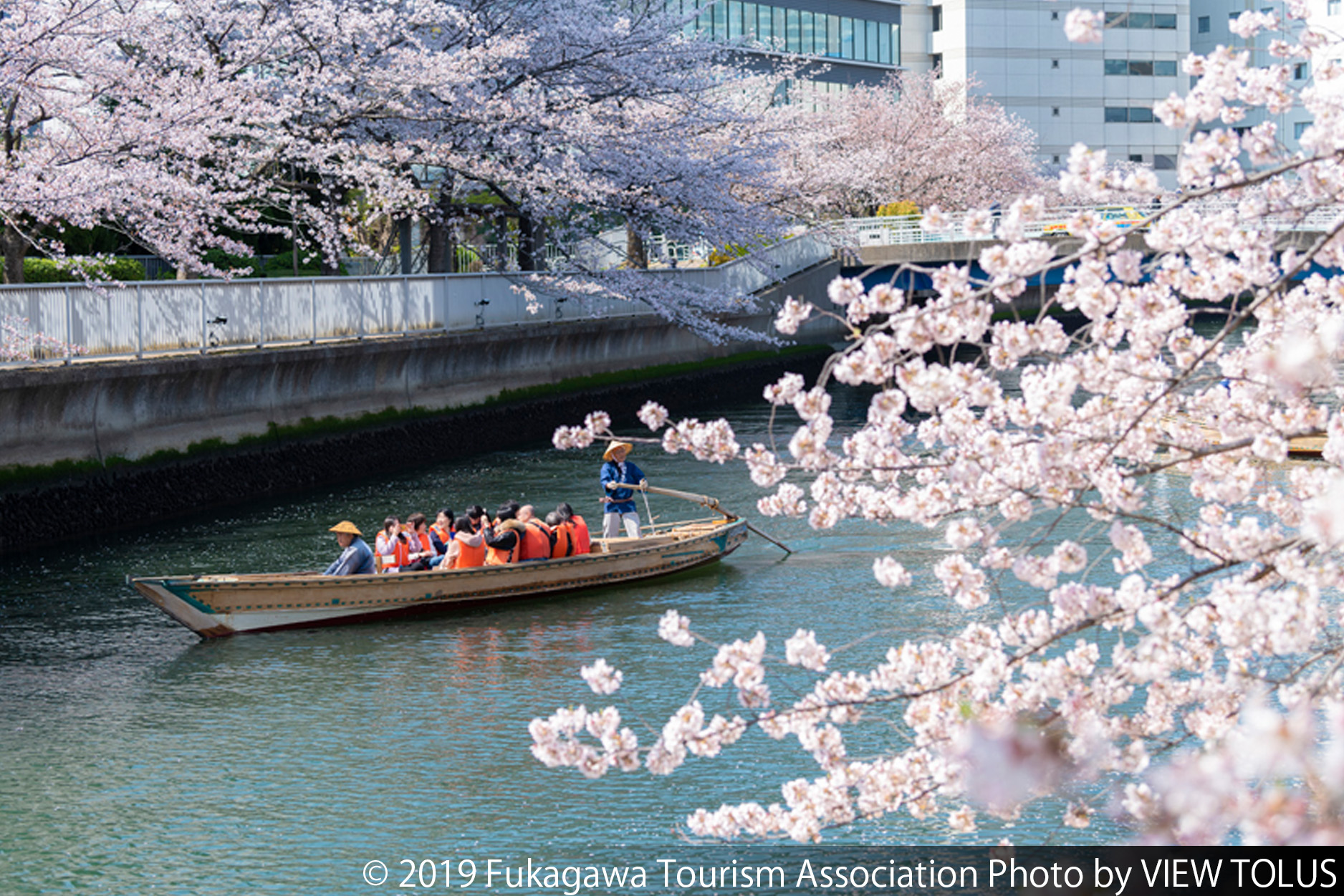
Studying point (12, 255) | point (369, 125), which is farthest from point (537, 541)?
point (369, 125)

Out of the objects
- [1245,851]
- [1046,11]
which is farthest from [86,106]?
[1046,11]

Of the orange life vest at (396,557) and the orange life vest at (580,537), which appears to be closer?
the orange life vest at (396,557)

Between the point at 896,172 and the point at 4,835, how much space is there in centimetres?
5196

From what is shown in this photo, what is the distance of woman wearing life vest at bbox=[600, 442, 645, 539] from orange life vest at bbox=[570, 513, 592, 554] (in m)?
0.95

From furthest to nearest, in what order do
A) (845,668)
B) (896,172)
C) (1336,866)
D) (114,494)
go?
(896,172), (114,494), (845,668), (1336,866)

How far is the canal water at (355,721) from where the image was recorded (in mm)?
9844

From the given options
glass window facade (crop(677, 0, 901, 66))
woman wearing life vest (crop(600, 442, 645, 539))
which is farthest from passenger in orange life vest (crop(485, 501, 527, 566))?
glass window facade (crop(677, 0, 901, 66))

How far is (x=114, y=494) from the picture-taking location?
21.5 m

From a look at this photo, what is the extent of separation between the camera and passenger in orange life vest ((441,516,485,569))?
54.3 feet

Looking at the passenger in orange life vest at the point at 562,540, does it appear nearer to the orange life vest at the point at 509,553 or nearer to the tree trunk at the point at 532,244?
the orange life vest at the point at 509,553

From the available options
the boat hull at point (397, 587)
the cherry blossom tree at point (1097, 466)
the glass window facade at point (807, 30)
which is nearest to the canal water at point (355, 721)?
the boat hull at point (397, 587)

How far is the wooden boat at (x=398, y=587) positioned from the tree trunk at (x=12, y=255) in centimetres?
765

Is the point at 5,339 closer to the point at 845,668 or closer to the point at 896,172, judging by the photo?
the point at 845,668

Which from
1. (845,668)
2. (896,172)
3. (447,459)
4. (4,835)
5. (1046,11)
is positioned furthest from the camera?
(1046,11)
